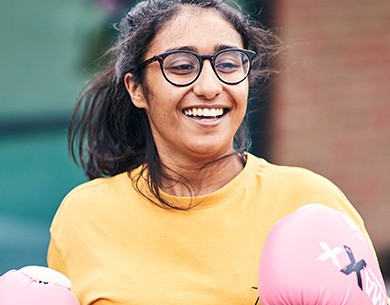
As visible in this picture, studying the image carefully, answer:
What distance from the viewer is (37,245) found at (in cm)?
514

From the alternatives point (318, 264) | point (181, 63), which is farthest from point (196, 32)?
point (318, 264)

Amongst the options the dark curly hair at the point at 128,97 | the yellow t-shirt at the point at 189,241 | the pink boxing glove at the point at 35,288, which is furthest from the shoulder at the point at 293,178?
the pink boxing glove at the point at 35,288

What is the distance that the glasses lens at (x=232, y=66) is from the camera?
2.69 meters

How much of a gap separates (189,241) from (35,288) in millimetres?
418

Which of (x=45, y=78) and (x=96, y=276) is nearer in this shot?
(x=96, y=276)

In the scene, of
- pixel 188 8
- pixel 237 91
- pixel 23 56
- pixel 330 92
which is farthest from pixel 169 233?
pixel 330 92

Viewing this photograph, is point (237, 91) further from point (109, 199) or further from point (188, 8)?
point (109, 199)

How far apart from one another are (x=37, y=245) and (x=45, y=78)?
0.84 meters

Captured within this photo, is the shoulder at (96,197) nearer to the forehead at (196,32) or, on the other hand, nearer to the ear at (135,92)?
the ear at (135,92)

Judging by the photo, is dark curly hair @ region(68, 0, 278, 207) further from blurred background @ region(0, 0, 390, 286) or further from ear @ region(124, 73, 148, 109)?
blurred background @ region(0, 0, 390, 286)

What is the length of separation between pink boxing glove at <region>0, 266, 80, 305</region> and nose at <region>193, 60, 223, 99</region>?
1.96ft

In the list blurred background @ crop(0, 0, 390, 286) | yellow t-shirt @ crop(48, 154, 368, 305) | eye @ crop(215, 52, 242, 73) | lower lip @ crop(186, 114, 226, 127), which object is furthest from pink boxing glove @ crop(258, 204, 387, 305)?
blurred background @ crop(0, 0, 390, 286)

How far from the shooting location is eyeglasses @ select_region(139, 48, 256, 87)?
8.80 feet

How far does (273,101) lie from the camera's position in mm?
5293
